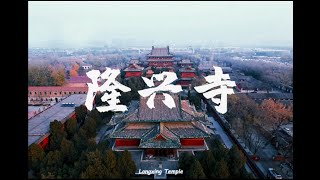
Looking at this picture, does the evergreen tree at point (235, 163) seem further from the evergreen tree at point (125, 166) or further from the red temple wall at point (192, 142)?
the evergreen tree at point (125, 166)

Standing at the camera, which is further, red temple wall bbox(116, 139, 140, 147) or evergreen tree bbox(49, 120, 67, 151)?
evergreen tree bbox(49, 120, 67, 151)

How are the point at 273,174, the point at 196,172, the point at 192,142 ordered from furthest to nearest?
the point at 192,142 → the point at 273,174 → the point at 196,172

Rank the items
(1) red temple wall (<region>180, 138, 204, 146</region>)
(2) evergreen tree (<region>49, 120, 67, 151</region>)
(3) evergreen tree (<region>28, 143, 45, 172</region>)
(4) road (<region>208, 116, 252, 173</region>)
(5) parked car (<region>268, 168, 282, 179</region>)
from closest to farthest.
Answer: (3) evergreen tree (<region>28, 143, 45, 172</region>), (5) parked car (<region>268, 168, 282, 179</region>), (1) red temple wall (<region>180, 138, 204, 146</region>), (2) evergreen tree (<region>49, 120, 67, 151</region>), (4) road (<region>208, 116, 252, 173</region>)

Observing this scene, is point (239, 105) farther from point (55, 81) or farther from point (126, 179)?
point (55, 81)

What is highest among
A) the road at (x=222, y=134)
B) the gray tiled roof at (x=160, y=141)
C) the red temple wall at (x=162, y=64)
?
the red temple wall at (x=162, y=64)

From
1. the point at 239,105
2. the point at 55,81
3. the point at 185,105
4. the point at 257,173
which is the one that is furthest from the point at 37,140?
the point at 55,81

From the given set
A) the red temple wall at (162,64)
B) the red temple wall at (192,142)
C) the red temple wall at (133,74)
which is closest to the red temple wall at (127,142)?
the red temple wall at (192,142)

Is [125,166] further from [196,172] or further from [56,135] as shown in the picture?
[56,135]

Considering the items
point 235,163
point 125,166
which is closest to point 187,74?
point 235,163

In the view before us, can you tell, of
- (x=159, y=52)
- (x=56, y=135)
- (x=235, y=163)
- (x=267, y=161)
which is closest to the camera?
(x=235, y=163)

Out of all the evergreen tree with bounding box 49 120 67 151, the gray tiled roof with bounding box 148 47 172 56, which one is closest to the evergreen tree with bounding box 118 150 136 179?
the evergreen tree with bounding box 49 120 67 151

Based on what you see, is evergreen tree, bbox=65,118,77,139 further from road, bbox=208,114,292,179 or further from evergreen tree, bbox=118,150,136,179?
road, bbox=208,114,292,179
